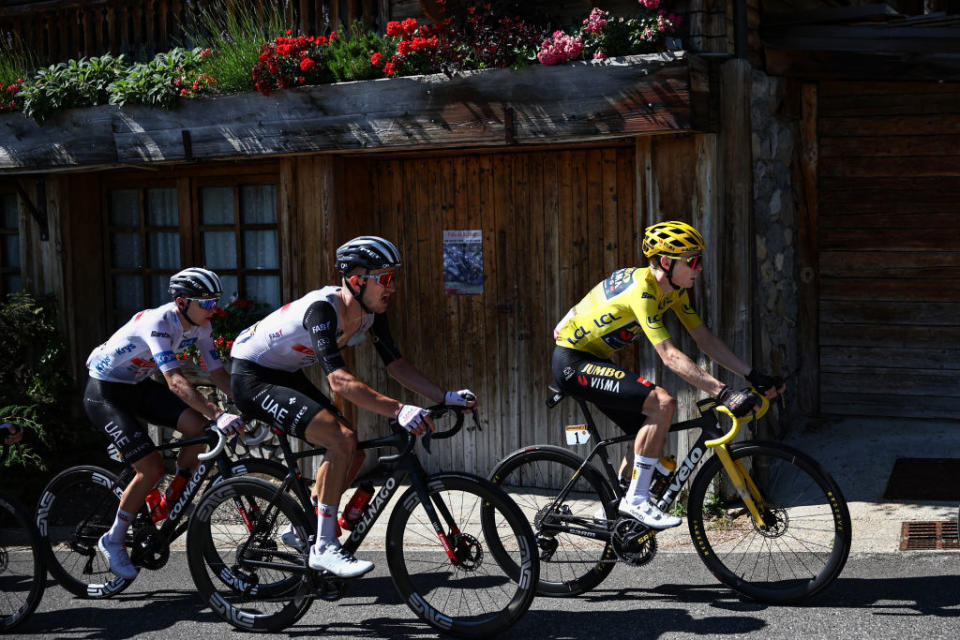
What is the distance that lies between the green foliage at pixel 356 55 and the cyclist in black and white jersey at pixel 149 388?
2.63 metres

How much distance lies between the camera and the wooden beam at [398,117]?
23.5 feet

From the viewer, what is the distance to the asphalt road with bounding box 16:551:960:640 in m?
5.17

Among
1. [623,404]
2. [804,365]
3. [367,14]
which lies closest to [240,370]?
[623,404]

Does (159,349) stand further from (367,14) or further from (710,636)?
(367,14)

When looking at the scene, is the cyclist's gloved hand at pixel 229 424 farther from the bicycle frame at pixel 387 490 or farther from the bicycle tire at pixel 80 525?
the bicycle tire at pixel 80 525

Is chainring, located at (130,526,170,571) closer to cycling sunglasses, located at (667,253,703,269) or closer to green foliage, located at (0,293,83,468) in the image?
cycling sunglasses, located at (667,253,703,269)

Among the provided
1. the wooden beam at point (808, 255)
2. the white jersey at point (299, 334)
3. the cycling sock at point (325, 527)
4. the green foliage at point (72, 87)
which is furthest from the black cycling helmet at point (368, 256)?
the green foliage at point (72, 87)

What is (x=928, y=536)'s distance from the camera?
6.55 m

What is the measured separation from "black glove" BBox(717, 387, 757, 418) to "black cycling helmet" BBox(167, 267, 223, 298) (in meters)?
2.74

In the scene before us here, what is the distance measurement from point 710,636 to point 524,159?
4122mm

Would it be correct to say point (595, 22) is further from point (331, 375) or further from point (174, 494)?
point (174, 494)

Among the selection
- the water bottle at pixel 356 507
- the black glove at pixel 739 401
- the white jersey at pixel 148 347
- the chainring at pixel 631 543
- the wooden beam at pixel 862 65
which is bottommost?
the chainring at pixel 631 543

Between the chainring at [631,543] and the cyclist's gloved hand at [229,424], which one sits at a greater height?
the cyclist's gloved hand at [229,424]

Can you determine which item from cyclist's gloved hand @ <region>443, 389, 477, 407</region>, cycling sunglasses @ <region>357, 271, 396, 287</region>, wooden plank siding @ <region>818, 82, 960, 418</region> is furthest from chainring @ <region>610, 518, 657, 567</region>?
wooden plank siding @ <region>818, 82, 960, 418</region>
